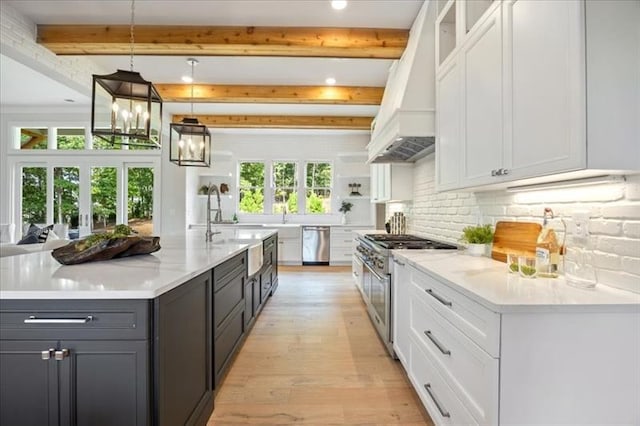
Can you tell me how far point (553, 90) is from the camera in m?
1.28

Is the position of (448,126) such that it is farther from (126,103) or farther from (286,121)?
(286,121)

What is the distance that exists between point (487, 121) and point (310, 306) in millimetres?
3024

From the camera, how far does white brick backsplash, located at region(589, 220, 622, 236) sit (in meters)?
1.31

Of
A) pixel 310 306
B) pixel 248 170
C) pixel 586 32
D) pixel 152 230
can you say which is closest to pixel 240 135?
pixel 248 170

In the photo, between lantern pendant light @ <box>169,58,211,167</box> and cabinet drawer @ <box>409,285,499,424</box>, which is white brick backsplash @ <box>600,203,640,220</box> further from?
lantern pendant light @ <box>169,58,211,167</box>

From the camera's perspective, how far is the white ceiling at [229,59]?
3.09 m

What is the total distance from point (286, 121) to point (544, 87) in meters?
5.46

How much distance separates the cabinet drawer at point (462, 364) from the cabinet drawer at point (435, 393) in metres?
0.04

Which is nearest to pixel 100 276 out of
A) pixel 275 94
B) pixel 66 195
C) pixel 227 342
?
pixel 227 342

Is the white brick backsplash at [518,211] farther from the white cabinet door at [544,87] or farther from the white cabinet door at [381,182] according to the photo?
the white cabinet door at [381,182]

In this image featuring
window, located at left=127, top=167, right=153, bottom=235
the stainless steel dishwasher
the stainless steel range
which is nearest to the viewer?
the stainless steel range

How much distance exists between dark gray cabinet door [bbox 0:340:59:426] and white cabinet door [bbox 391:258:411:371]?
1.87m

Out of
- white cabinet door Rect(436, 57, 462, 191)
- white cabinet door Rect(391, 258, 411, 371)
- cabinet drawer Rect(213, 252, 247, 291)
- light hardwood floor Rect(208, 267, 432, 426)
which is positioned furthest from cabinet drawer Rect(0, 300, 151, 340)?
white cabinet door Rect(436, 57, 462, 191)

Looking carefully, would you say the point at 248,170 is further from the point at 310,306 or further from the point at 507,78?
the point at 507,78
